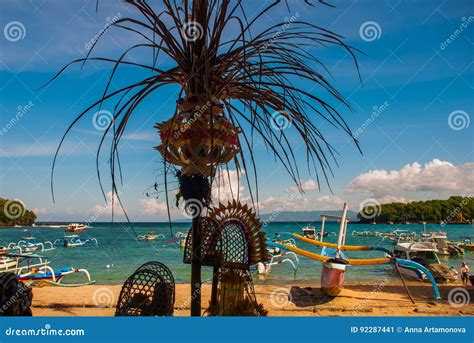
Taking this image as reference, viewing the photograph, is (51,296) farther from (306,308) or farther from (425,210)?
(425,210)

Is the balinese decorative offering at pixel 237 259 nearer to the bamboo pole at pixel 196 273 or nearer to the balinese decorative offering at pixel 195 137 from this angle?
the bamboo pole at pixel 196 273


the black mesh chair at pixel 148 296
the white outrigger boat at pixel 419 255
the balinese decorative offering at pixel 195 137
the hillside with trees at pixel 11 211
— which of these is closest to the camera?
the balinese decorative offering at pixel 195 137

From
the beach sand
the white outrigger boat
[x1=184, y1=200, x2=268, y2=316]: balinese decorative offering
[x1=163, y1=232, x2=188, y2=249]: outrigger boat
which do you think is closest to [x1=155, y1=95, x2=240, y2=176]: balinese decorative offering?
[x1=163, y1=232, x2=188, y2=249]: outrigger boat

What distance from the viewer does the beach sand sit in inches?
288

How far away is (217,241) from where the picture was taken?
2209 millimetres

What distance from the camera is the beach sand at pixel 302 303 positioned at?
7320mm

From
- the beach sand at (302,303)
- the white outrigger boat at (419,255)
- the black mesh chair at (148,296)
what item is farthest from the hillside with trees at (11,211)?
the white outrigger boat at (419,255)

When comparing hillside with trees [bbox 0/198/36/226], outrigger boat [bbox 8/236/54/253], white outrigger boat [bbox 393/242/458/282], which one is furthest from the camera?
outrigger boat [bbox 8/236/54/253]

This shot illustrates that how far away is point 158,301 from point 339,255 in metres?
7.28

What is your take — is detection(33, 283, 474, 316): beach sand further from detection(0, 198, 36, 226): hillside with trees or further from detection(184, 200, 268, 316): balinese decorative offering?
detection(184, 200, 268, 316): balinese decorative offering

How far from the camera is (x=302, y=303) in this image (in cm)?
838

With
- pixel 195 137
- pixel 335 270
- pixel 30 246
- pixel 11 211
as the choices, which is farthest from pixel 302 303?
pixel 30 246

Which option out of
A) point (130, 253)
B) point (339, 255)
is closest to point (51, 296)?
point (339, 255)

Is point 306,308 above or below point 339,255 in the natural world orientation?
below
